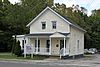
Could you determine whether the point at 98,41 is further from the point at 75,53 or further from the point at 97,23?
the point at 75,53

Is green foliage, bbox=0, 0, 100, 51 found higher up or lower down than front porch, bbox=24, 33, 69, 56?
higher up

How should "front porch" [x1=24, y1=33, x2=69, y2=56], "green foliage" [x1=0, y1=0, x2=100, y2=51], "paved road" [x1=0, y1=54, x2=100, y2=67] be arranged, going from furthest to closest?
"green foliage" [x1=0, y1=0, x2=100, y2=51] → "front porch" [x1=24, y1=33, x2=69, y2=56] → "paved road" [x1=0, y1=54, x2=100, y2=67]

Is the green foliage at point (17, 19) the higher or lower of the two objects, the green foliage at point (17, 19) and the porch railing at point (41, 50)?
the higher

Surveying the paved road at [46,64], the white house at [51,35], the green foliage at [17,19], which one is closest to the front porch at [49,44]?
the white house at [51,35]

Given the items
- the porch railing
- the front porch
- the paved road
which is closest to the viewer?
the paved road

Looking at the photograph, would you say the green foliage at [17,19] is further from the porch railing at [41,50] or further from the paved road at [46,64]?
the paved road at [46,64]

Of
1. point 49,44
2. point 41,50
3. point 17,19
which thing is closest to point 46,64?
point 41,50

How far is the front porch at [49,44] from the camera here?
4506 cm

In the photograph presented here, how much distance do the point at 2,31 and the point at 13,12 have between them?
459 centimetres

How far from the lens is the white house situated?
149 feet

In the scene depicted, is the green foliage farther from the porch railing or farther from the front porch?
the porch railing

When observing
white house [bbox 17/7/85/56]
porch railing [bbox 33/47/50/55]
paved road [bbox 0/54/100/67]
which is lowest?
paved road [bbox 0/54/100/67]

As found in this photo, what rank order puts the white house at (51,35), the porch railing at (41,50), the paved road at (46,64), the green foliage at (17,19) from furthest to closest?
the green foliage at (17,19) → the porch railing at (41,50) → the white house at (51,35) → the paved road at (46,64)

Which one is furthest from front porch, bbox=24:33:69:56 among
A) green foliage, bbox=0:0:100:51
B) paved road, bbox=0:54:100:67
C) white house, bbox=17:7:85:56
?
green foliage, bbox=0:0:100:51
